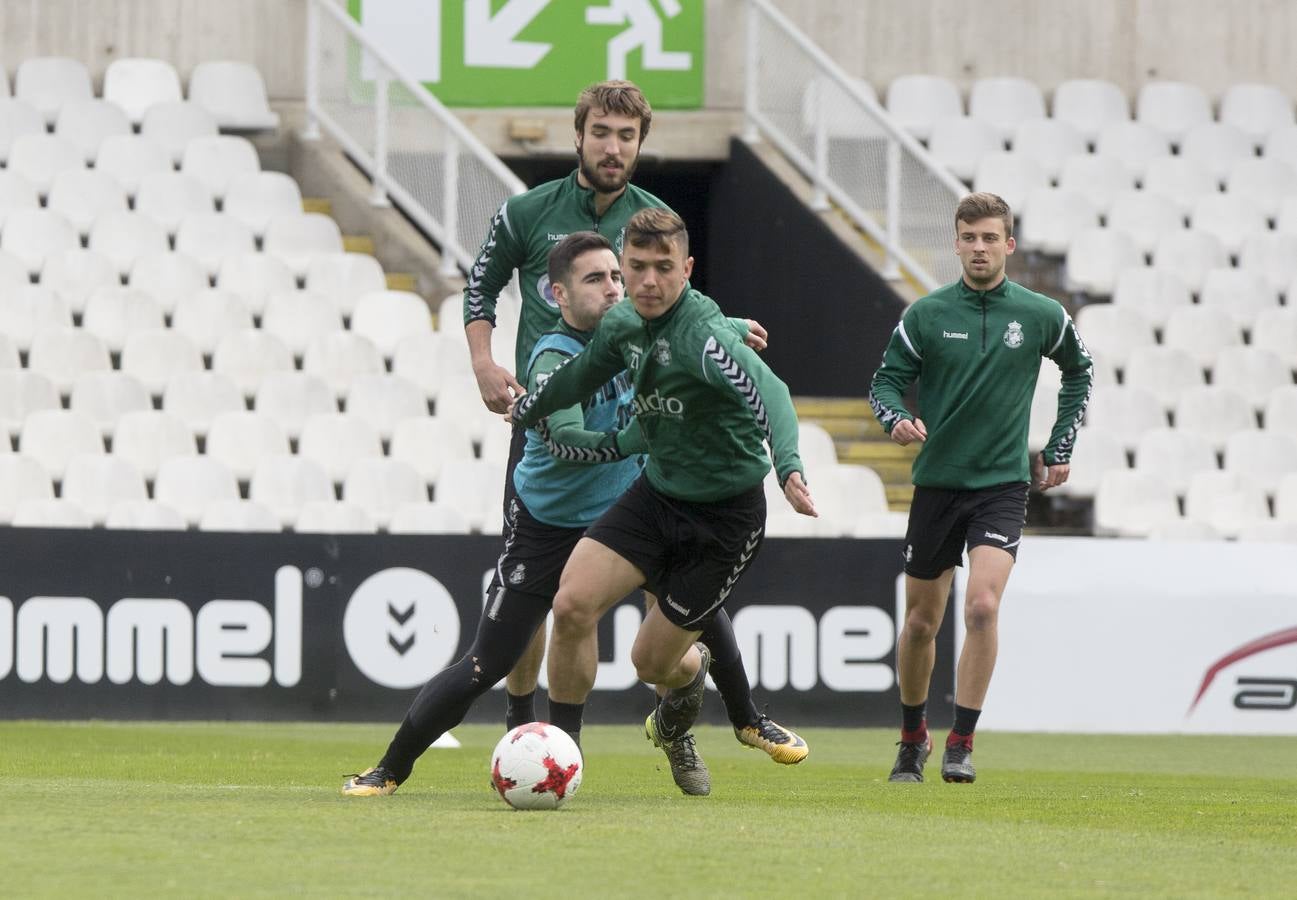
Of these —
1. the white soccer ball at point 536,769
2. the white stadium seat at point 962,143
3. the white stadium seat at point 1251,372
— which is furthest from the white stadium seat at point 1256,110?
the white soccer ball at point 536,769

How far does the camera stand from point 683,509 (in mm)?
6234

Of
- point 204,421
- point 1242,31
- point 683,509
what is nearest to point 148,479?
point 204,421

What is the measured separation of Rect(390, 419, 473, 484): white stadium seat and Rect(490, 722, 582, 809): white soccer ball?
686 cm

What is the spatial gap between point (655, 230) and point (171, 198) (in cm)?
934

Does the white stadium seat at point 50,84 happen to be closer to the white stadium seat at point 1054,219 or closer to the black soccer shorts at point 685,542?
the white stadium seat at point 1054,219

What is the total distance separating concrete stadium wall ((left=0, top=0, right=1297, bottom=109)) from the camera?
16.7 metres

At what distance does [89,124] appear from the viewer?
15.3 meters

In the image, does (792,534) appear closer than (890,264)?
Yes

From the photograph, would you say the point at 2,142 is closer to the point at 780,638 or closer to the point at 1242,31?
the point at 780,638

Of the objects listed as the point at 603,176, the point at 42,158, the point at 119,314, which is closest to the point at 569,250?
the point at 603,176

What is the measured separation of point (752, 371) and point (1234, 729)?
21.3 ft

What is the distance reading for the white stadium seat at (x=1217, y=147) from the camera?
17234mm

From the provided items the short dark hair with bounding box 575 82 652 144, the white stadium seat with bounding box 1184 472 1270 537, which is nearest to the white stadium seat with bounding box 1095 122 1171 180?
the white stadium seat with bounding box 1184 472 1270 537

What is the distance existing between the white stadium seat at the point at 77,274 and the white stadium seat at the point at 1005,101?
7.37 meters
